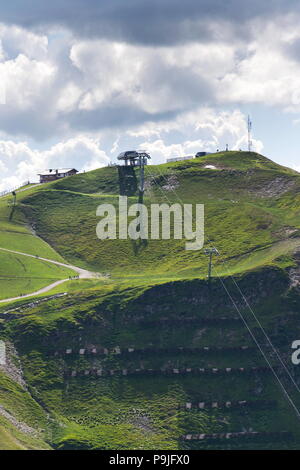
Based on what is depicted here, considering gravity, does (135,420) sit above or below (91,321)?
below

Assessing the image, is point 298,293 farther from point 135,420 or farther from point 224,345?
point 135,420

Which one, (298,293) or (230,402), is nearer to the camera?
(230,402)

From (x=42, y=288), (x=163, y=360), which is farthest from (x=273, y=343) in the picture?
(x=42, y=288)

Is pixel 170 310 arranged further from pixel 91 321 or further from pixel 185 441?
pixel 185 441
